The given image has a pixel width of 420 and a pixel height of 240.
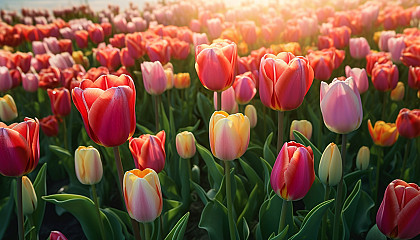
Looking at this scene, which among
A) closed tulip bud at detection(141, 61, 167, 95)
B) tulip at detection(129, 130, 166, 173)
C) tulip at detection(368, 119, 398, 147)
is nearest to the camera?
tulip at detection(129, 130, 166, 173)

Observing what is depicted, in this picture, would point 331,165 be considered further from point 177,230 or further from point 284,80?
point 177,230

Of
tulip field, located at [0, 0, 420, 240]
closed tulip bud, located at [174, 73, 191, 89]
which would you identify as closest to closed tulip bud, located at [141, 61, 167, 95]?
tulip field, located at [0, 0, 420, 240]

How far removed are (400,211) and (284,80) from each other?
580 millimetres

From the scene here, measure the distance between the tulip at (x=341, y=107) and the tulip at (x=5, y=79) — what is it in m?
2.48

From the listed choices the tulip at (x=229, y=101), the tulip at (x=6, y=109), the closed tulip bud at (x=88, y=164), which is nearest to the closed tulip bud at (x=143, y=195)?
the closed tulip bud at (x=88, y=164)

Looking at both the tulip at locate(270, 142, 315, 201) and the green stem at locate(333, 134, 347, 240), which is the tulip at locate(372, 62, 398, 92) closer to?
the green stem at locate(333, 134, 347, 240)

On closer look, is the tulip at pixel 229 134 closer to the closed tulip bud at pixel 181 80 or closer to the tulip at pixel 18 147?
the tulip at pixel 18 147

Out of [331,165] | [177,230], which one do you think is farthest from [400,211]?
[177,230]

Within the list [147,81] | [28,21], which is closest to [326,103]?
[147,81]

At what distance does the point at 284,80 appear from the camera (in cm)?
149

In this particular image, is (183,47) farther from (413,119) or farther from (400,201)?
(400,201)

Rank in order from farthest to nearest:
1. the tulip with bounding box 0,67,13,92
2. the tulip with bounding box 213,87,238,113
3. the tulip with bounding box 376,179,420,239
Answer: the tulip with bounding box 0,67,13,92, the tulip with bounding box 213,87,238,113, the tulip with bounding box 376,179,420,239

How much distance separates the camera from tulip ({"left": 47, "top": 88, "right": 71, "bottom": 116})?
8.43 ft

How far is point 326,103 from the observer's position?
54.4 inches
